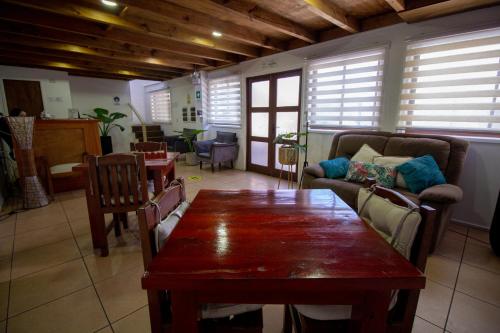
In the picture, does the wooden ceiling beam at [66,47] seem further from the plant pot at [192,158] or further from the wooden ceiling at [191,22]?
the plant pot at [192,158]

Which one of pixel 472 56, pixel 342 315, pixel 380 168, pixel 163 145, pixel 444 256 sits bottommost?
pixel 444 256

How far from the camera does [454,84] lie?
2648mm

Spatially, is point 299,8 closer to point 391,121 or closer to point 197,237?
point 391,121

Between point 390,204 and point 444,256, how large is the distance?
1.71m

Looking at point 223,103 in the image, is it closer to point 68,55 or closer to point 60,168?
point 68,55

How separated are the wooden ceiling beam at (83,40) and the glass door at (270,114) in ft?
5.71

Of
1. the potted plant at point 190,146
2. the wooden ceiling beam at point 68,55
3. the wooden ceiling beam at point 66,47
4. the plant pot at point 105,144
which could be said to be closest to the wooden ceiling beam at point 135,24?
the wooden ceiling beam at point 66,47

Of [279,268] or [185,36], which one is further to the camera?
[185,36]

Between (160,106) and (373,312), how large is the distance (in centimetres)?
856

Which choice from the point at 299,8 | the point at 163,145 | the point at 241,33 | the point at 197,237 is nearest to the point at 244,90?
the point at 241,33

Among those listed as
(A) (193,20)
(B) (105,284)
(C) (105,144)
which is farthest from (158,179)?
(C) (105,144)

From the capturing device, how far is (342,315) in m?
0.89

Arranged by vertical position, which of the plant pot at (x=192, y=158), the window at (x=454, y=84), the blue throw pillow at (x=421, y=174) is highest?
the window at (x=454, y=84)

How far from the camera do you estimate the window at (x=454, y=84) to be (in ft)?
8.06
